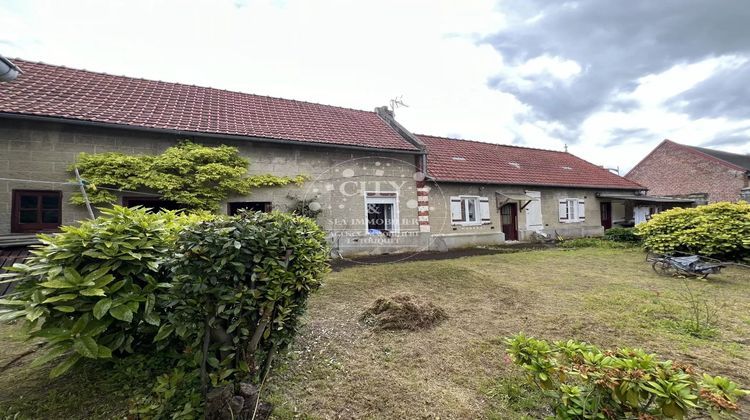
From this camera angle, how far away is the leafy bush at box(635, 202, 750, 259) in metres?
9.01

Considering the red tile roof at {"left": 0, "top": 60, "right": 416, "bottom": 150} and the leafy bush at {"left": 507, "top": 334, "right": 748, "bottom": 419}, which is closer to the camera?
the leafy bush at {"left": 507, "top": 334, "right": 748, "bottom": 419}

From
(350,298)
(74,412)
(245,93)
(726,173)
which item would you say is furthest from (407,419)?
(726,173)

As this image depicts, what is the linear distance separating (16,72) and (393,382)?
5519mm

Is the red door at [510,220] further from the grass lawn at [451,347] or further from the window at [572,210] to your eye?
the grass lawn at [451,347]

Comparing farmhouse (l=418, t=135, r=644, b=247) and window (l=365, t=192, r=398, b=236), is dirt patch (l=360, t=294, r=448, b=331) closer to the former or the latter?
window (l=365, t=192, r=398, b=236)

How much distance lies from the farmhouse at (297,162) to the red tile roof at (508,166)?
11cm

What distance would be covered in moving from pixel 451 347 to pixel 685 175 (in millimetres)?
33881

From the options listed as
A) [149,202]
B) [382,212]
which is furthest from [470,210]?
[149,202]

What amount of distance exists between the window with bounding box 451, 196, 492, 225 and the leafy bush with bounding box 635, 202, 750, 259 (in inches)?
241

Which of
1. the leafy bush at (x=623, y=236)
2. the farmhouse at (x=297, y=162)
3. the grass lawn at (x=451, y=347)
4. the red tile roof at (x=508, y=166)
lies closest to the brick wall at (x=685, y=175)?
the red tile roof at (x=508, y=166)

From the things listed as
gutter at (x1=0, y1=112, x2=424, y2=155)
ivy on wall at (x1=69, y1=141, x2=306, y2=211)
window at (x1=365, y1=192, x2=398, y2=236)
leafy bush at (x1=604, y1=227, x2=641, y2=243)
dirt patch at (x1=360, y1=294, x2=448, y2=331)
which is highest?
gutter at (x1=0, y1=112, x2=424, y2=155)

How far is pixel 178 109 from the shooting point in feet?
32.8

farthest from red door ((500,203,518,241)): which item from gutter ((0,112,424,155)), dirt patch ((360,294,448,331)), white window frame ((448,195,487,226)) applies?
dirt patch ((360,294,448,331))

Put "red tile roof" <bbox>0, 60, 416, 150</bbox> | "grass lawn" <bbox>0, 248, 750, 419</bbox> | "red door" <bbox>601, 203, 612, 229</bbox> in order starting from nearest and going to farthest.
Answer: "grass lawn" <bbox>0, 248, 750, 419</bbox> < "red tile roof" <bbox>0, 60, 416, 150</bbox> < "red door" <bbox>601, 203, 612, 229</bbox>
